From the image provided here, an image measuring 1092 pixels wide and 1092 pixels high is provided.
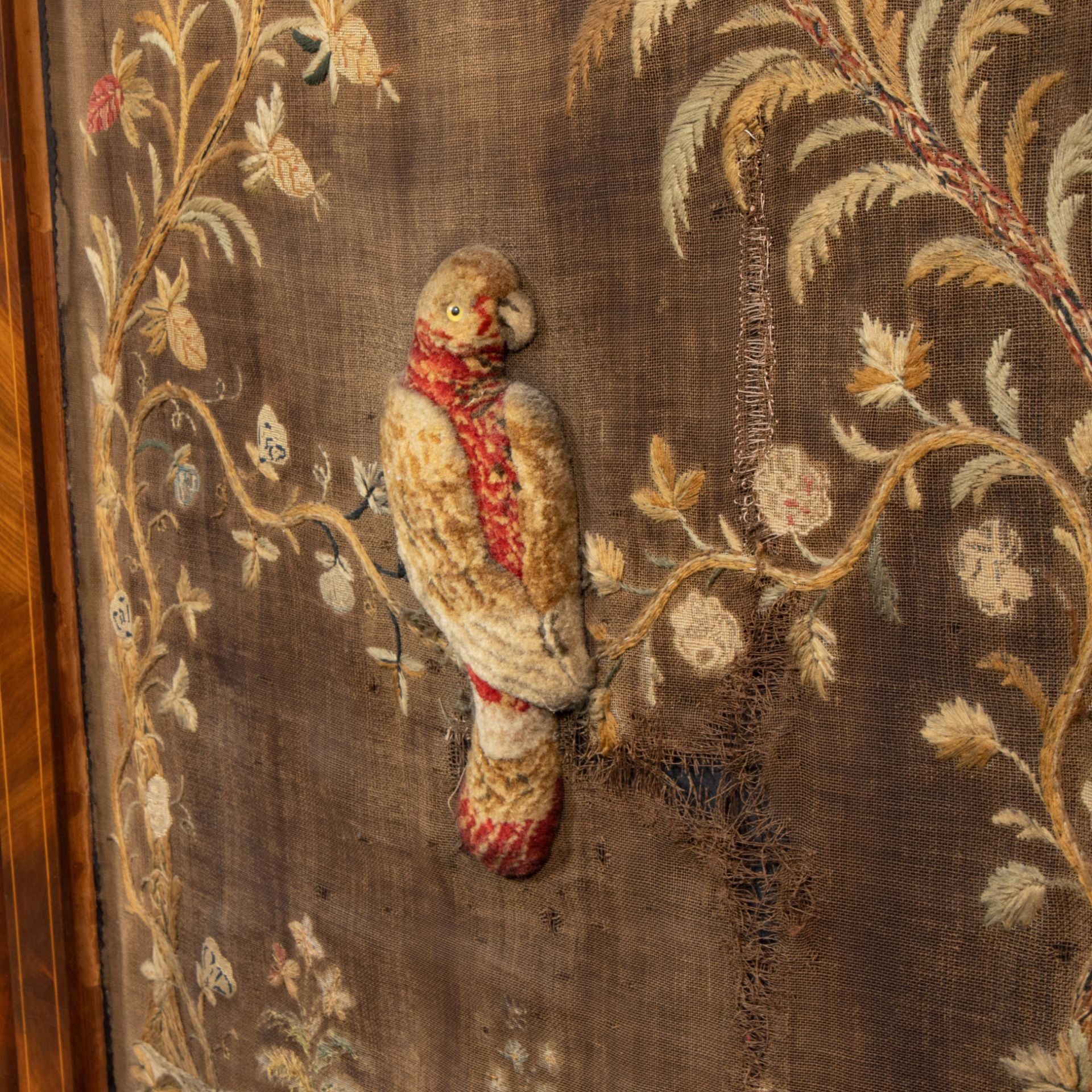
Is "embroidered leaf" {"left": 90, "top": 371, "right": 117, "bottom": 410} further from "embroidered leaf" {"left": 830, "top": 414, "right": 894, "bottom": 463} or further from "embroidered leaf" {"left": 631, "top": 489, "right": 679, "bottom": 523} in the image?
"embroidered leaf" {"left": 830, "top": 414, "right": 894, "bottom": 463}

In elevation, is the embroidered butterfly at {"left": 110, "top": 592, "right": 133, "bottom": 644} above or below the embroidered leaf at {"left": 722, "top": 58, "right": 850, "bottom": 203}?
below

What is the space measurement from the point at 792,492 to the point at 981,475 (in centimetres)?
11

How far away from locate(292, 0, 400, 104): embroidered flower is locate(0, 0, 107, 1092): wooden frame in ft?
1.19

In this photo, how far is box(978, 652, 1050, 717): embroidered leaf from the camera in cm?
64

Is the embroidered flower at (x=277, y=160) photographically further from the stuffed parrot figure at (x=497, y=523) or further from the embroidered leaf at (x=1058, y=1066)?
the embroidered leaf at (x=1058, y=1066)

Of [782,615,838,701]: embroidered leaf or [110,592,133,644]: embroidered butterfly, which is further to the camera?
[110,592,133,644]: embroidered butterfly

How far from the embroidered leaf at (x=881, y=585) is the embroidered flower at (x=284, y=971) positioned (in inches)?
25.9

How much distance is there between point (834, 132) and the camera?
2.17ft

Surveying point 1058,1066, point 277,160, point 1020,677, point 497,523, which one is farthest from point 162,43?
point 1058,1066

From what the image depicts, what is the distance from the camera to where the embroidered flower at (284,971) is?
1.08m

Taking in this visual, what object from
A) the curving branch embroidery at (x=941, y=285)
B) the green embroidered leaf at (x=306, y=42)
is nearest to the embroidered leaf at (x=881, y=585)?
the curving branch embroidery at (x=941, y=285)

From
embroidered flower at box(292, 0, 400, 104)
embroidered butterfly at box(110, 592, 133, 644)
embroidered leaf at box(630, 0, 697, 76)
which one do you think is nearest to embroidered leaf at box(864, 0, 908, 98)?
embroidered leaf at box(630, 0, 697, 76)

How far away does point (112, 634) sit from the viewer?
121 centimetres

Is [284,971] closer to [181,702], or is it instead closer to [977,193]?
[181,702]
